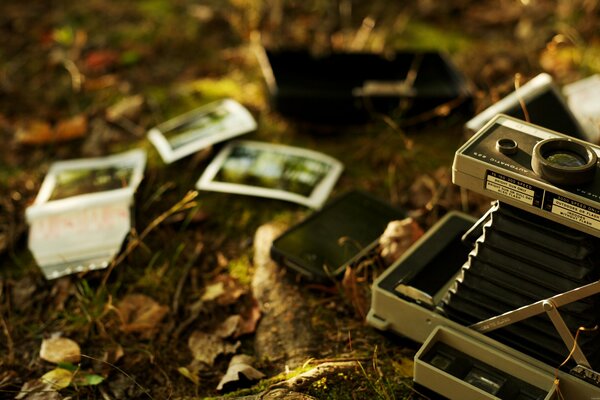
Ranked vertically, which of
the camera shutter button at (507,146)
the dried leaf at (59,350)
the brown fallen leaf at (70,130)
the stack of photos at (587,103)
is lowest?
the dried leaf at (59,350)

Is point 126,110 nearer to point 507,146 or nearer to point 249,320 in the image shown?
point 249,320

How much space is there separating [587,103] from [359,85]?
1.10m

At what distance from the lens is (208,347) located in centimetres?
245

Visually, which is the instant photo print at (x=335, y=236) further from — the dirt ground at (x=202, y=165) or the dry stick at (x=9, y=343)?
the dry stick at (x=9, y=343)

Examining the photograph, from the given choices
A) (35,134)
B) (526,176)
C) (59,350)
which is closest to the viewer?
(526,176)

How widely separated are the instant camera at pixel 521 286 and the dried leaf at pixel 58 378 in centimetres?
107

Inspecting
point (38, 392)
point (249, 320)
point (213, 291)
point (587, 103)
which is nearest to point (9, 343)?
point (38, 392)

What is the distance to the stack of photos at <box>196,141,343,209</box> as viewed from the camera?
3.07 meters

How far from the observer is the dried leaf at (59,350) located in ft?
7.85

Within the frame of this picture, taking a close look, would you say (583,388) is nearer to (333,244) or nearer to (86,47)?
(333,244)


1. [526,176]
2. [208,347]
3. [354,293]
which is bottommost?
[208,347]

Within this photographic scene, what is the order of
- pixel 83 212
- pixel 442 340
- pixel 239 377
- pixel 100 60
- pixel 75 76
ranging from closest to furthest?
pixel 442 340, pixel 239 377, pixel 83 212, pixel 75 76, pixel 100 60

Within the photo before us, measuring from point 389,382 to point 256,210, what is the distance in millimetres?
1114

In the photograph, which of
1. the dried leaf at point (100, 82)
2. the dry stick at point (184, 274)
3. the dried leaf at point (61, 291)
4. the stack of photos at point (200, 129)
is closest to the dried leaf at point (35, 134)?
the dried leaf at point (100, 82)
